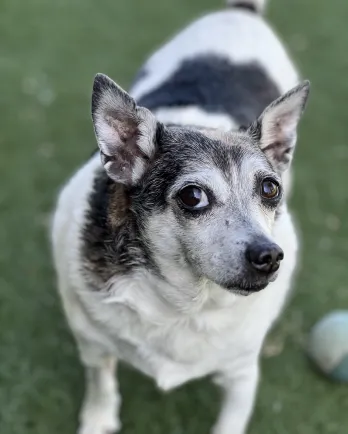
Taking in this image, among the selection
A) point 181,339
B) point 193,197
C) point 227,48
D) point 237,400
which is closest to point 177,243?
point 193,197

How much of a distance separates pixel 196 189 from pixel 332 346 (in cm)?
138

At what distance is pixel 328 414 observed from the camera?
353 centimetres

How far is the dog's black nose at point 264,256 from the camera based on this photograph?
234cm

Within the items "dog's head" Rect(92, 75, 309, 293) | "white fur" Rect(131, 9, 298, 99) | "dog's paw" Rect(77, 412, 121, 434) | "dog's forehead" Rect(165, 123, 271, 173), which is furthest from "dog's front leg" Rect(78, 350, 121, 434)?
"white fur" Rect(131, 9, 298, 99)

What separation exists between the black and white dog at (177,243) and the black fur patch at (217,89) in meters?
0.02

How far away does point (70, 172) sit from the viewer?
4758mm

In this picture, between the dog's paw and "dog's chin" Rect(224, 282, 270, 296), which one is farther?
the dog's paw

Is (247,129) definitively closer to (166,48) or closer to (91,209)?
(91,209)

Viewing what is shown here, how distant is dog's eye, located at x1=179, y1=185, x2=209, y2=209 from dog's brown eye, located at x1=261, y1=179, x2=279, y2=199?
0.23 meters

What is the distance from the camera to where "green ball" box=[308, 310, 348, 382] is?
3.46 m

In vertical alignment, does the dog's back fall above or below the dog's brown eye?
above

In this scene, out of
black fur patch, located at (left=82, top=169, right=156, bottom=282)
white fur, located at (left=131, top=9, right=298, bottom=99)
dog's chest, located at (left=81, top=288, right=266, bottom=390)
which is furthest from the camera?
white fur, located at (left=131, top=9, right=298, bottom=99)

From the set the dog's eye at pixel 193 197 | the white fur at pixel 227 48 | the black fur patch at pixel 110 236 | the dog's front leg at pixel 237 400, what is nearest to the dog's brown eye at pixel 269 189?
the dog's eye at pixel 193 197

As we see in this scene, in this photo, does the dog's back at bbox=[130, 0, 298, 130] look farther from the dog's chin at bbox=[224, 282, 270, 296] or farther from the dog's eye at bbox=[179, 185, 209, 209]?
the dog's chin at bbox=[224, 282, 270, 296]
